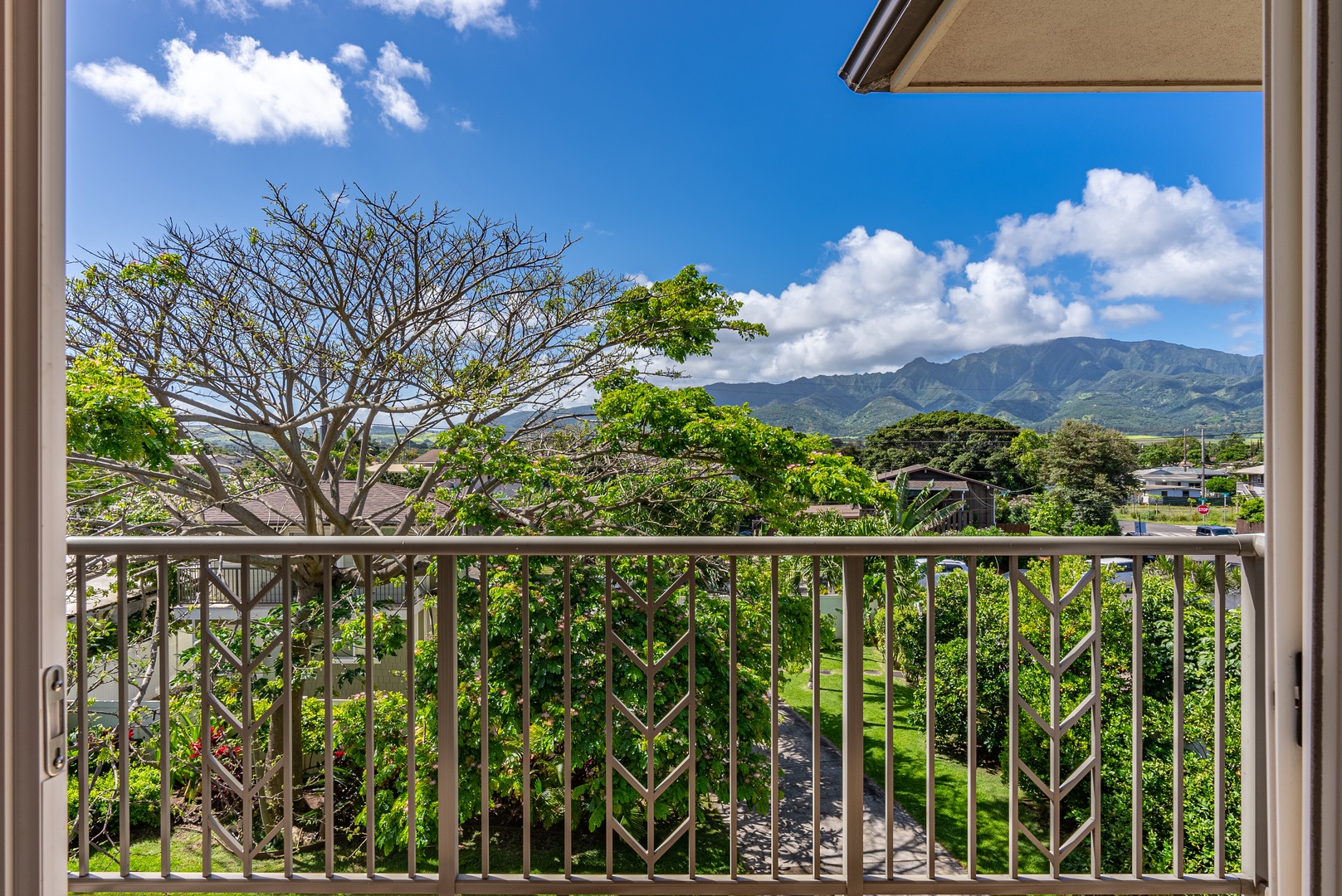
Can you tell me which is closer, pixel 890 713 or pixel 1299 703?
pixel 1299 703

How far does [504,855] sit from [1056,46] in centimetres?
545

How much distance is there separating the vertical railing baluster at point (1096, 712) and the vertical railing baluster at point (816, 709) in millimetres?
644

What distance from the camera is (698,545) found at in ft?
4.92

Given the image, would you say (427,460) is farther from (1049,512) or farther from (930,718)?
(1049,512)

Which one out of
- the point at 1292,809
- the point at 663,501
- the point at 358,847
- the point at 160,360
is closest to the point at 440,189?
the point at 160,360

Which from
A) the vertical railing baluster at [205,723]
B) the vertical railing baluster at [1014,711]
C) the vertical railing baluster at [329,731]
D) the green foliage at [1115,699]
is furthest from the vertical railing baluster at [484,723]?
the green foliage at [1115,699]

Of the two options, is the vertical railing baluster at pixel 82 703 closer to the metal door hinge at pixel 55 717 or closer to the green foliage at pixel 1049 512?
the metal door hinge at pixel 55 717

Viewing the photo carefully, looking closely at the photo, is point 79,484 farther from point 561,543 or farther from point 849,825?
point 849,825

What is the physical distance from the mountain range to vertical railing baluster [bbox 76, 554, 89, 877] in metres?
4.34

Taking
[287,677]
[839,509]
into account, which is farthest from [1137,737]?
[839,509]

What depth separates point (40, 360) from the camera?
1.80 feet

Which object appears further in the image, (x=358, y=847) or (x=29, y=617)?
(x=358, y=847)

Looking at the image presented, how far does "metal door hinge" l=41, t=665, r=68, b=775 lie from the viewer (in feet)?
1.85

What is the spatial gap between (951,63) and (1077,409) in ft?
12.0
